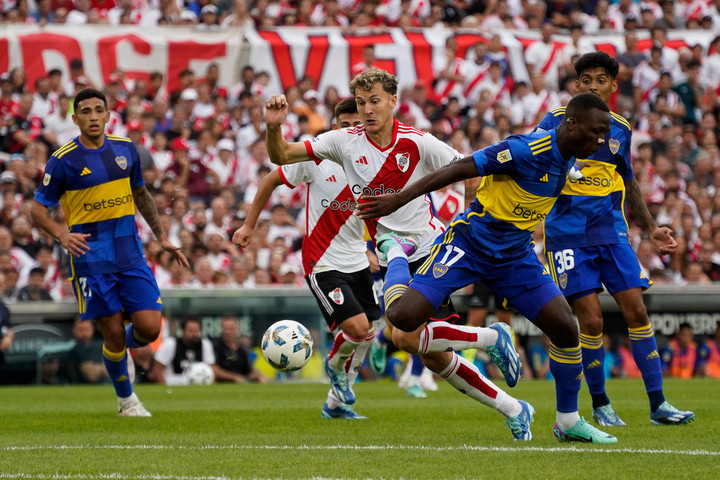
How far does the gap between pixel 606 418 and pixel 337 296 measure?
98.8 inches

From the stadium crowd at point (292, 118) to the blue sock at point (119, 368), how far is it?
511cm

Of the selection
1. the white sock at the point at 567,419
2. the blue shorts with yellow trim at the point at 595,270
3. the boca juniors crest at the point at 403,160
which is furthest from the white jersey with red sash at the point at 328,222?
the white sock at the point at 567,419

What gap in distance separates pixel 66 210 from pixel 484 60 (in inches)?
572

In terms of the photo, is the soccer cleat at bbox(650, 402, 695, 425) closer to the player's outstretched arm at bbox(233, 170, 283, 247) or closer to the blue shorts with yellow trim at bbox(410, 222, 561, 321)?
the blue shorts with yellow trim at bbox(410, 222, 561, 321)

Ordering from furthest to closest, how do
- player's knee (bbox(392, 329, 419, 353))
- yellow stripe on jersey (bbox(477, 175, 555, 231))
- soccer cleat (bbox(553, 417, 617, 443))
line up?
player's knee (bbox(392, 329, 419, 353)) < soccer cleat (bbox(553, 417, 617, 443)) < yellow stripe on jersey (bbox(477, 175, 555, 231))

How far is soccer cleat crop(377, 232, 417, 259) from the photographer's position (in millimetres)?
7832

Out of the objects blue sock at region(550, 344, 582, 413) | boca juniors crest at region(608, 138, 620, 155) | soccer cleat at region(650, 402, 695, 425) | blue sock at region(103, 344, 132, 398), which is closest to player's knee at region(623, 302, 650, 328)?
soccer cleat at region(650, 402, 695, 425)

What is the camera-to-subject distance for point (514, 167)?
22.4 ft

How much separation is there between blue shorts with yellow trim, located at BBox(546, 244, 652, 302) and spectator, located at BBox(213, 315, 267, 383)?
329 inches

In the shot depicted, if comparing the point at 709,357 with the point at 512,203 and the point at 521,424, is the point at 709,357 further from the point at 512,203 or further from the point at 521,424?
the point at 512,203

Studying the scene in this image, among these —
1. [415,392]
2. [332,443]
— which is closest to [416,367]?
[415,392]

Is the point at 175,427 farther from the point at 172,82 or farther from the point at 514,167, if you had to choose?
the point at 172,82

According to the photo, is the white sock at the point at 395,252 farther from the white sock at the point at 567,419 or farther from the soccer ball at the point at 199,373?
the soccer ball at the point at 199,373

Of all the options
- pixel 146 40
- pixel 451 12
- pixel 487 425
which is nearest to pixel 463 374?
pixel 487 425
